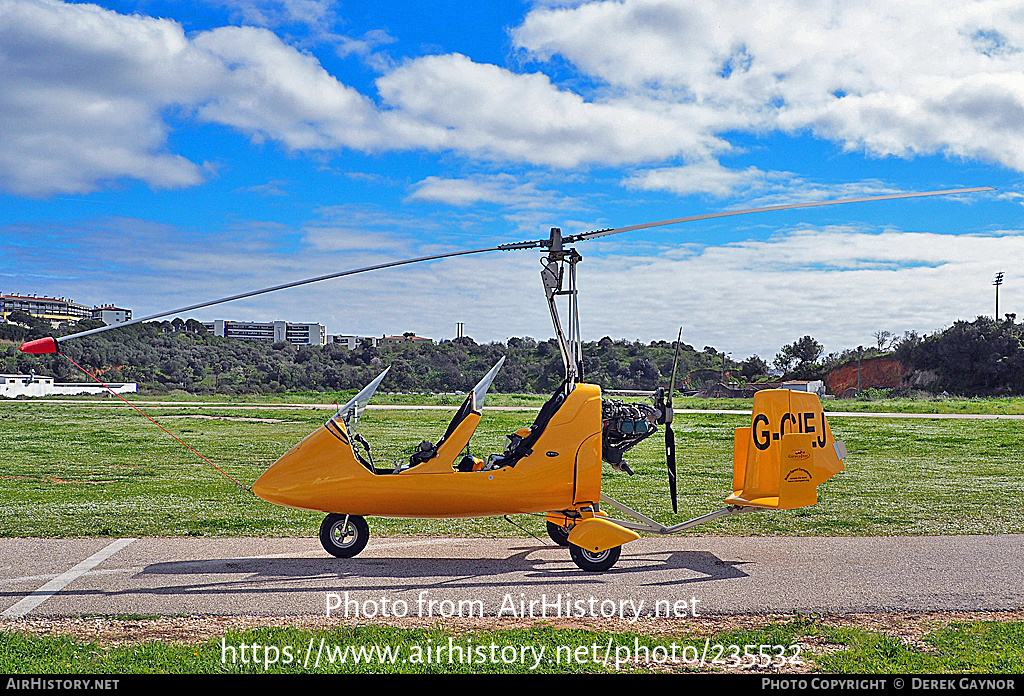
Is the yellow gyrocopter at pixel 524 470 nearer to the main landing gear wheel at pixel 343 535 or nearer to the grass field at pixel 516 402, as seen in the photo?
the main landing gear wheel at pixel 343 535

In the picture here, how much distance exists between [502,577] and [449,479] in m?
0.99

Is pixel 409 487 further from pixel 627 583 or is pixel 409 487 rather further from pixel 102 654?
pixel 102 654

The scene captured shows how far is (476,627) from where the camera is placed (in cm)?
510

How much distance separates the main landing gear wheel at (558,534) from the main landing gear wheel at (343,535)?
186 centimetres

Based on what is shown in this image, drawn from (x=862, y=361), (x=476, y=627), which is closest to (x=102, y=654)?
(x=476, y=627)

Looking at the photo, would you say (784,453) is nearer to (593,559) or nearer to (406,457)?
(593,559)

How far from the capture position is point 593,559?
6625 millimetres

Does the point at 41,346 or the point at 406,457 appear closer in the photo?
the point at 41,346

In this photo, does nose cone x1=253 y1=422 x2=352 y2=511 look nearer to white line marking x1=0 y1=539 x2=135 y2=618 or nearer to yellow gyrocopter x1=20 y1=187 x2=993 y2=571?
yellow gyrocopter x1=20 y1=187 x2=993 y2=571

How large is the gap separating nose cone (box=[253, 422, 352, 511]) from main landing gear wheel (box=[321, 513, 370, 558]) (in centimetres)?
29

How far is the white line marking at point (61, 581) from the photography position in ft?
17.7

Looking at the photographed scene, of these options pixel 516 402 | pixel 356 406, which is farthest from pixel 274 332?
pixel 356 406

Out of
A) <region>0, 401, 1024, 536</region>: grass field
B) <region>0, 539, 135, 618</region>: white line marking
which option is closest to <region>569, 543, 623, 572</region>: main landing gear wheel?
<region>0, 401, 1024, 536</region>: grass field
